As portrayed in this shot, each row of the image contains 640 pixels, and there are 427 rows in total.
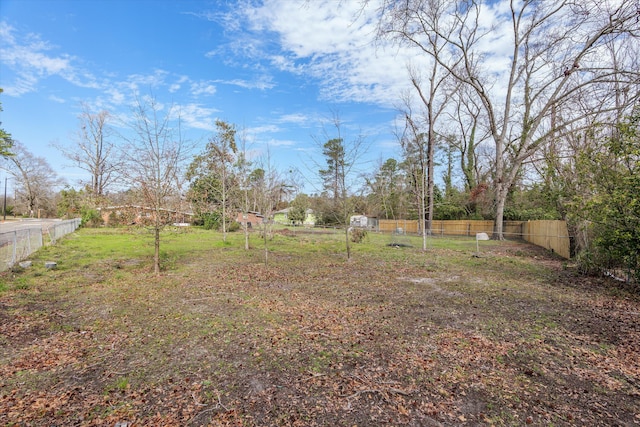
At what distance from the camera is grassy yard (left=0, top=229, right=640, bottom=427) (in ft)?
9.39

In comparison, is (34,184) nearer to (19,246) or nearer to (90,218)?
(90,218)

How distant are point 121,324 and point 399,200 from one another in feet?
107

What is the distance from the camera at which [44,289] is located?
7.21 meters

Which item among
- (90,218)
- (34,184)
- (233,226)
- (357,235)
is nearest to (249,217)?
(233,226)

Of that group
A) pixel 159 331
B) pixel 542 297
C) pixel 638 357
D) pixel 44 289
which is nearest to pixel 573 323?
pixel 638 357

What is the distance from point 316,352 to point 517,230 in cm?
2789

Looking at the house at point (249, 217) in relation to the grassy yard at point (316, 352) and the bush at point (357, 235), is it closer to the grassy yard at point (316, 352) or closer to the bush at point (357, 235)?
the bush at point (357, 235)

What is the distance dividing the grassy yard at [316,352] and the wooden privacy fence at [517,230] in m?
6.13

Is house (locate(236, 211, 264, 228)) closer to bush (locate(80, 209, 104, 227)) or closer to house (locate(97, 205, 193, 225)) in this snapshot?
house (locate(97, 205, 193, 225))

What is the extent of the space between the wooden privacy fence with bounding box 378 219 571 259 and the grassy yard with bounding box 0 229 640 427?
6.13 meters

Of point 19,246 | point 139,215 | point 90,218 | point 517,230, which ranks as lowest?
point 517,230

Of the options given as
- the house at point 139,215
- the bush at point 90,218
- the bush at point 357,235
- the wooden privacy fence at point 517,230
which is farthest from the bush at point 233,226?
the house at point 139,215

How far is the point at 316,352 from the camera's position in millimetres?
4113

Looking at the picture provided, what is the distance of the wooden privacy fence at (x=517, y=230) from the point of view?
13.6 metres
